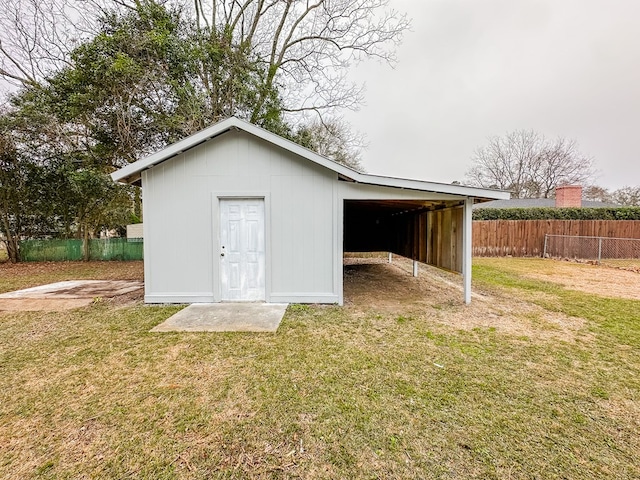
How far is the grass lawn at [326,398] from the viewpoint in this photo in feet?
6.51

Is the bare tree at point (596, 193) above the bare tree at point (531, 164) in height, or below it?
below

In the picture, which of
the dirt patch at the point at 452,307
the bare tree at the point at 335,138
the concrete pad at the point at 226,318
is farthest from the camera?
the bare tree at the point at 335,138

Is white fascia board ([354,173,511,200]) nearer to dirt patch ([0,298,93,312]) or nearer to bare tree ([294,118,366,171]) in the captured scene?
dirt patch ([0,298,93,312])

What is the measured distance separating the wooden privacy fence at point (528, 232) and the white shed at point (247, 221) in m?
10.8

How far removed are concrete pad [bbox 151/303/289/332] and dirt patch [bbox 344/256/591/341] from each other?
5.07 feet

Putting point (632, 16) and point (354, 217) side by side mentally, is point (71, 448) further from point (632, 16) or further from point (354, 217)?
point (632, 16)

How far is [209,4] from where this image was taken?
13531 mm

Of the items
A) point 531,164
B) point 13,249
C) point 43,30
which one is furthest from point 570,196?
point 13,249

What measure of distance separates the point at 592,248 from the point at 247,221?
1492cm

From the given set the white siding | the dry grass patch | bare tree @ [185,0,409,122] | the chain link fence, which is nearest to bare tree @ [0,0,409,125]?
bare tree @ [185,0,409,122]

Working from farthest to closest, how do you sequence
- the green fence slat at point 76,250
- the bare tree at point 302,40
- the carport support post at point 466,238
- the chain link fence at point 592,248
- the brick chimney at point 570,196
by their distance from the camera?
the brick chimney at point 570,196, the chain link fence at point 592,248, the green fence slat at point 76,250, the bare tree at point 302,40, the carport support post at point 466,238

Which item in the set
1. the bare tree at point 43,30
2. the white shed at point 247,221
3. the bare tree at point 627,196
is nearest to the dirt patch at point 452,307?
the white shed at point 247,221

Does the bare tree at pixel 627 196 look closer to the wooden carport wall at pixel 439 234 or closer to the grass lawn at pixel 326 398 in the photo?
the wooden carport wall at pixel 439 234

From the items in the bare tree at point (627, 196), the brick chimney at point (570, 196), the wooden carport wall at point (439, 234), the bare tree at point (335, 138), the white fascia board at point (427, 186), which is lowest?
the wooden carport wall at point (439, 234)
